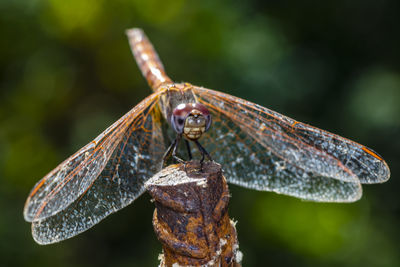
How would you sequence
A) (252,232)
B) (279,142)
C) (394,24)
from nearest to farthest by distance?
(279,142), (252,232), (394,24)

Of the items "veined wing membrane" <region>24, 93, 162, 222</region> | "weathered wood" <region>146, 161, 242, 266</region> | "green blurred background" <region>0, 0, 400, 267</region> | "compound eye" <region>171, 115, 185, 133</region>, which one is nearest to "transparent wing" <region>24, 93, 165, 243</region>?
"veined wing membrane" <region>24, 93, 162, 222</region>

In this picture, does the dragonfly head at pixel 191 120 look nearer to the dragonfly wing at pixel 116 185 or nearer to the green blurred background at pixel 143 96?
the dragonfly wing at pixel 116 185

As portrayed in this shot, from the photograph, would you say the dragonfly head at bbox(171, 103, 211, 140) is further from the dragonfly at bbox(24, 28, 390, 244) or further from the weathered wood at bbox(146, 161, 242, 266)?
the weathered wood at bbox(146, 161, 242, 266)

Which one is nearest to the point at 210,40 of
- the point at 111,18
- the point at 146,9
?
the point at 146,9

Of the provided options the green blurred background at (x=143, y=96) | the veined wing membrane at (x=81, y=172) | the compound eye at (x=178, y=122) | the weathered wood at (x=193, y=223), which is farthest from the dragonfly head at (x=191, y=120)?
the green blurred background at (x=143, y=96)

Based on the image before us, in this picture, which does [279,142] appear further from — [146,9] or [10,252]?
[10,252]

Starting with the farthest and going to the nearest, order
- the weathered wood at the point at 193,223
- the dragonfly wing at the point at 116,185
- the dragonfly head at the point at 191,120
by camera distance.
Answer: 1. the dragonfly wing at the point at 116,185
2. the dragonfly head at the point at 191,120
3. the weathered wood at the point at 193,223
